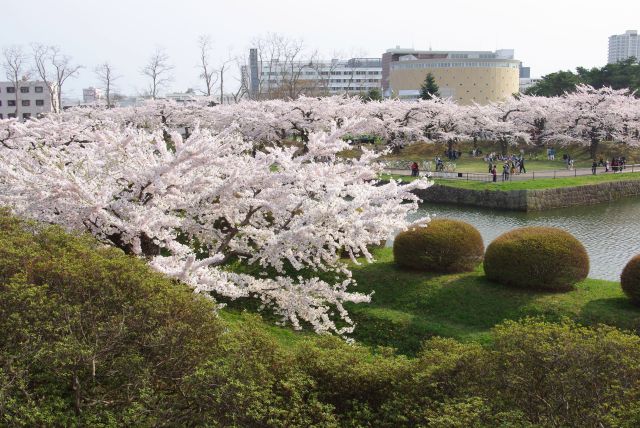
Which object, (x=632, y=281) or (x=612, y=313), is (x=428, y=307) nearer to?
(x=612, y=313)

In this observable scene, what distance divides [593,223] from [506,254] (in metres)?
14.1

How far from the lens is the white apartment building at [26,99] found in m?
82.9

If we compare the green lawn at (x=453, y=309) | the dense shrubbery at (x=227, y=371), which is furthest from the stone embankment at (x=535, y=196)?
the dense shrubbery at (x=227, y=371)

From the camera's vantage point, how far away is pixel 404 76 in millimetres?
85688

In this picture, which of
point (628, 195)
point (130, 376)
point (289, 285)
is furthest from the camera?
point (628, 195)

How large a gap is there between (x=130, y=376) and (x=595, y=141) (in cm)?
4391

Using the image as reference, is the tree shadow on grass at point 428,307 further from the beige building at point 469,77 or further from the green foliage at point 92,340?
the beige building at point 469,77

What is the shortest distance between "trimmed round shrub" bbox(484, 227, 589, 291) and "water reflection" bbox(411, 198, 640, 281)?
4236mm

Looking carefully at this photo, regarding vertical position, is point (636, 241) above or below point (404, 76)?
below

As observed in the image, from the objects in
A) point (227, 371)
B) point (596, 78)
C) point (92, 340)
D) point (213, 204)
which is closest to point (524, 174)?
point (213, 204)

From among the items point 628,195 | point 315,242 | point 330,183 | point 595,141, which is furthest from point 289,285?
point 595,141

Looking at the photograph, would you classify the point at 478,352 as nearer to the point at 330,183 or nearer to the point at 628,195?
the point at 330,183

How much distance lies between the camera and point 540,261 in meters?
12.7

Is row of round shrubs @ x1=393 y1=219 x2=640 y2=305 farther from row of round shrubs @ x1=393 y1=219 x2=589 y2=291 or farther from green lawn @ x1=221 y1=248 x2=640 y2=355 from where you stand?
green lawn @ x1=221 y1=248 x2=640 y2=355
